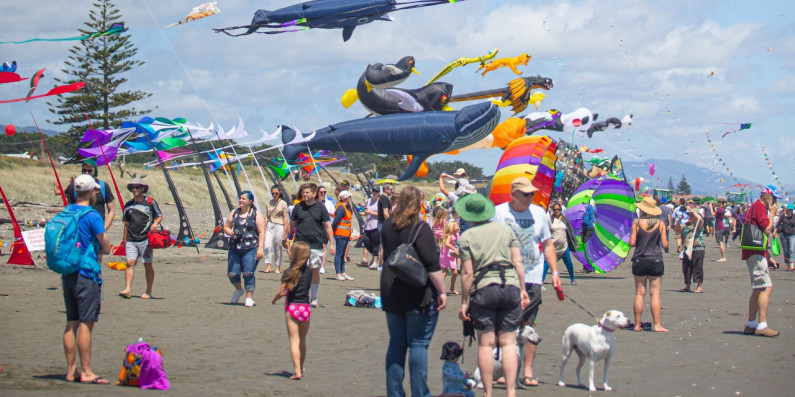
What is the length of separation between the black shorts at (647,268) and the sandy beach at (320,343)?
2.24 feet

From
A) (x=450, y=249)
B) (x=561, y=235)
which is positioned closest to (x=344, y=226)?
(x=450, y=249)

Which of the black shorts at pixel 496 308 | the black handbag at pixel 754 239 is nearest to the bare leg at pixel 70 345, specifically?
the black shorts at pixel 496 308

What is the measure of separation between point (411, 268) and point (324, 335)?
3693 millimetres

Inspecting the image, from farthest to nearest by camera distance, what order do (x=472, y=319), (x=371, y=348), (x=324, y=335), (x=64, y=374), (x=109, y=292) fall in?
(x=109, y=292) < (x=324, y=335) < (x=371, y=348) < (x=64, y=374) < (x=472, y=319)

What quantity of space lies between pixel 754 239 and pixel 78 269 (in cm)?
739

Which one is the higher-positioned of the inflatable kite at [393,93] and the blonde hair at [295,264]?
the inflatable kite at [393,93]

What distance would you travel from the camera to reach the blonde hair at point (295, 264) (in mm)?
7113

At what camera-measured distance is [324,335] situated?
30.1 ft

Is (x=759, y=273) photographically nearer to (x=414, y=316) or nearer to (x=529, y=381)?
(x=529, y=381)

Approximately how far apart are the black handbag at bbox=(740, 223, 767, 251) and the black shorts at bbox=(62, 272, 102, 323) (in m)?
7.26

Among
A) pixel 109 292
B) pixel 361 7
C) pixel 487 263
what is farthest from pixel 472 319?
pixel 361 7

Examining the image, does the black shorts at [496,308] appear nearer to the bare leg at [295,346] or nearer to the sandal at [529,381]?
the sandal at [529,381]

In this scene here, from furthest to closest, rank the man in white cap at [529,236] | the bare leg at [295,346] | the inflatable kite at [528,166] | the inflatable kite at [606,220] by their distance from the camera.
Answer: the inflatable kite at [606,220]
the inflatable kite at [528,166]
the bare leg at [295,346]
the man in white cap at [529,236]

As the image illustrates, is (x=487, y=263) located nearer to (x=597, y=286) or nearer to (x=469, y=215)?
(x=469, y=215)
